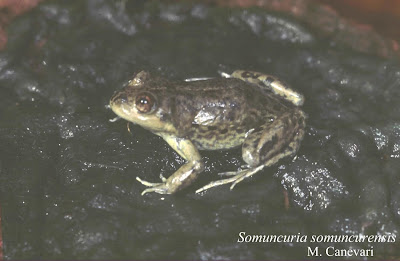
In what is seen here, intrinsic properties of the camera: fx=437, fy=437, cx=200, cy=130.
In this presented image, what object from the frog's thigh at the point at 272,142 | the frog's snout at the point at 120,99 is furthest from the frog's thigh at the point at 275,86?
the frog's snout at the point at 120,99

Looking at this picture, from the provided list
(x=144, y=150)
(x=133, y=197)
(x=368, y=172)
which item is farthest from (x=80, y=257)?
(x=368, y=172)

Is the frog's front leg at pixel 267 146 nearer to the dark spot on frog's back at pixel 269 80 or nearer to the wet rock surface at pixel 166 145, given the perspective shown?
the wet rock surface at pixel 166 145

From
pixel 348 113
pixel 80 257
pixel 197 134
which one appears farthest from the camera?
pixel 348 113

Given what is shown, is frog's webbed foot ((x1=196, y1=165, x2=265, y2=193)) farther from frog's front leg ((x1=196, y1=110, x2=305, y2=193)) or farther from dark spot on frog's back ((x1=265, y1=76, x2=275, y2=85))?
dark spot on frog's back ((x1=265, y1=76, x2=275, y2=85))

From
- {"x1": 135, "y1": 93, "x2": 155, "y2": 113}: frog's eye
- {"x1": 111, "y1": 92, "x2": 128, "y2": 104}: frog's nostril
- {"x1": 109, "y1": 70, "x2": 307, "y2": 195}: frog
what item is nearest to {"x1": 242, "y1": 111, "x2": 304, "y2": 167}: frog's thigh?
{"x1": 109, "y1": 70, "x2": 307, "y2": 195}: frog

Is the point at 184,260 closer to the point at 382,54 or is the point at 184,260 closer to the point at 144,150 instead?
the point at 144,150

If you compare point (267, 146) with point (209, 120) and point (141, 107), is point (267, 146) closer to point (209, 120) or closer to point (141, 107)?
point (209, 120)

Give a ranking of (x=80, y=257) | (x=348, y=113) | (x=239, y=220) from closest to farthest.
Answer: (x=80, y=257) → (x=239, y=220) → (x=348, y=113)
